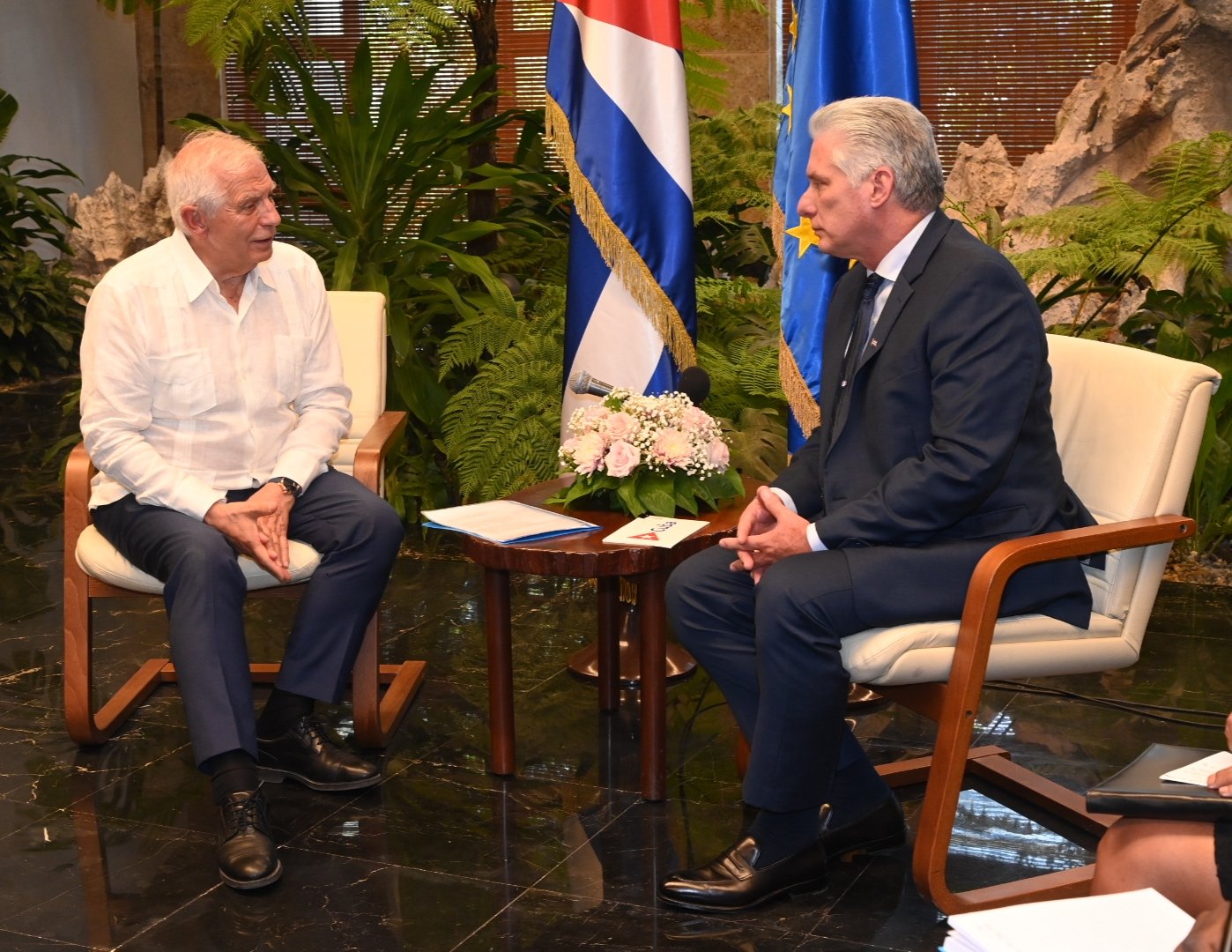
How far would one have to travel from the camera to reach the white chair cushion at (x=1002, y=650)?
237 cm

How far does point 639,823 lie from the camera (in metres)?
2.83

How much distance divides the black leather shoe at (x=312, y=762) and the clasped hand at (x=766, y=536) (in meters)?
0.96

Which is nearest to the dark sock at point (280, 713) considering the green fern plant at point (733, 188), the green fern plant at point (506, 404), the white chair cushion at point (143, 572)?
the white chair cushion at point (143, 572)

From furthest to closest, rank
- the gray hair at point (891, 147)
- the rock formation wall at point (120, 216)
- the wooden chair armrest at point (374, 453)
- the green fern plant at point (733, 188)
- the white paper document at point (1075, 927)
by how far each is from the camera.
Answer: the rock formation wall at point (120, 216) < the green fern plant at point (733, 188) < the wooden chair armrest at point (374, 453) < the gray hair at point (891, 147) < the white paper document at point (1075, 927)

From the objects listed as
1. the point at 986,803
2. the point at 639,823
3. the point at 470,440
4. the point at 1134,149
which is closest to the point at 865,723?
the point at 986,803

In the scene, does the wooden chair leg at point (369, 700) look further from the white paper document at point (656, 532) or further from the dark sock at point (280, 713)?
the white paper document at point (656, 532)

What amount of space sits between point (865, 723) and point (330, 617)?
128 centimetres

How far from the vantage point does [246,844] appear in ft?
8.59

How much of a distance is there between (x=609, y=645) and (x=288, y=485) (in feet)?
2.80

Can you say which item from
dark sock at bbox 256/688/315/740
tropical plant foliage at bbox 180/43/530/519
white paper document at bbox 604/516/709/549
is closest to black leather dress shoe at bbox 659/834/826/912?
white paper document at bbox 604/516/709/549

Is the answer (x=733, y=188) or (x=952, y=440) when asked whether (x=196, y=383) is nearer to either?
(x=952, y=440)

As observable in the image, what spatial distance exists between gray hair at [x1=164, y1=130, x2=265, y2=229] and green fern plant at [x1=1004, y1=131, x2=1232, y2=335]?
243cm

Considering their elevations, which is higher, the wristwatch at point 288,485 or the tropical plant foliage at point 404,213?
the tropical plant foliage at point 404,213

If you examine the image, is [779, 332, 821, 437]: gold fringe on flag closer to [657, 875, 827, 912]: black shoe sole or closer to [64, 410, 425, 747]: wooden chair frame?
[64, 410, 425, 747]: wooden chair frame
